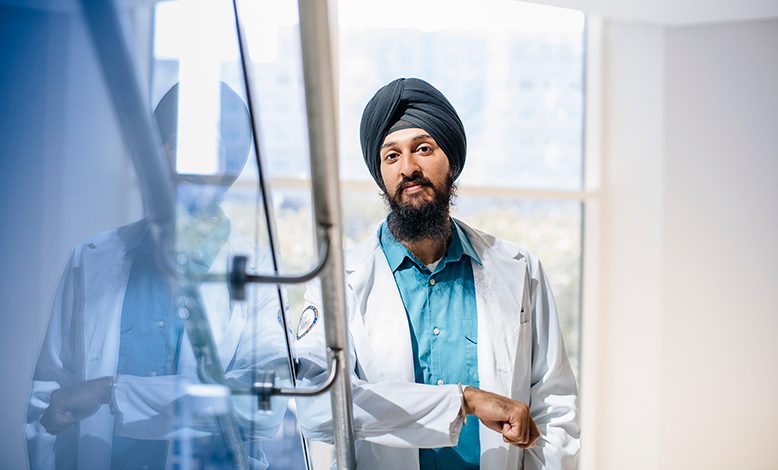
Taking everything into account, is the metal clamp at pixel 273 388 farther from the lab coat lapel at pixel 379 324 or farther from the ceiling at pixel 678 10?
the ceiling at pixel 678 10

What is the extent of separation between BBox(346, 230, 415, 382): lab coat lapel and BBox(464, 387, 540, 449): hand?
0.28m

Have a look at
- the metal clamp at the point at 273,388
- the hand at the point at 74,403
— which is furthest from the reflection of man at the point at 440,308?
the hand at the point at 74,403

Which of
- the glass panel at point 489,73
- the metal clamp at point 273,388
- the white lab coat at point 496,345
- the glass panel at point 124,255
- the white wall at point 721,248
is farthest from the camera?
the glass panel at point 489,73

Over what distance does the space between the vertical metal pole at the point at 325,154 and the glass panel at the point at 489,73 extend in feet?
7.46

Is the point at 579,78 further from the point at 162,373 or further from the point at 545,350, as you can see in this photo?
the point at 162,373

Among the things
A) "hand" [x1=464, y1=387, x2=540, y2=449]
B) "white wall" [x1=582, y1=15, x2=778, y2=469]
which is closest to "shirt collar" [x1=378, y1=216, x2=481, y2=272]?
"hand" [x1=464, y1=387, x2=540, y2=449]

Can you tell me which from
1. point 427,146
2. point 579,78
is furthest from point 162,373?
point 579,78

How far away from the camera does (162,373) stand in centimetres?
50

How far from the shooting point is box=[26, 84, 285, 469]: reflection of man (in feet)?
1.38

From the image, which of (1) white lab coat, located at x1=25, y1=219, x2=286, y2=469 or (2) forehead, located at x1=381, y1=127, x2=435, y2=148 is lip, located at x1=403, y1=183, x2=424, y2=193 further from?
(1) white lab coat, located at x1=25, y1=219, x2=286, y2=469

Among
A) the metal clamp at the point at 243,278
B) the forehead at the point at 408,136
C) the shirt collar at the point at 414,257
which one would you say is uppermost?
the forehead at the point at 408,136

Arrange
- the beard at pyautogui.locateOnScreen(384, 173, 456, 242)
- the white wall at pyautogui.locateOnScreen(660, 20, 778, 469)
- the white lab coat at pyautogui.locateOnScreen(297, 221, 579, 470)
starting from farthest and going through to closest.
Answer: the white wall at pyautogui.locateOnScreen(660, 20, 778, 469) → the beard at pyautogui.locateOnScreen(384, 173, 456, 242) → the white lab coat at pyautogui.locateOnScreen(297, 221, 579, 470)

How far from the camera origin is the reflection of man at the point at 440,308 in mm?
1360

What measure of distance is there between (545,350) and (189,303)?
45.8 inches
